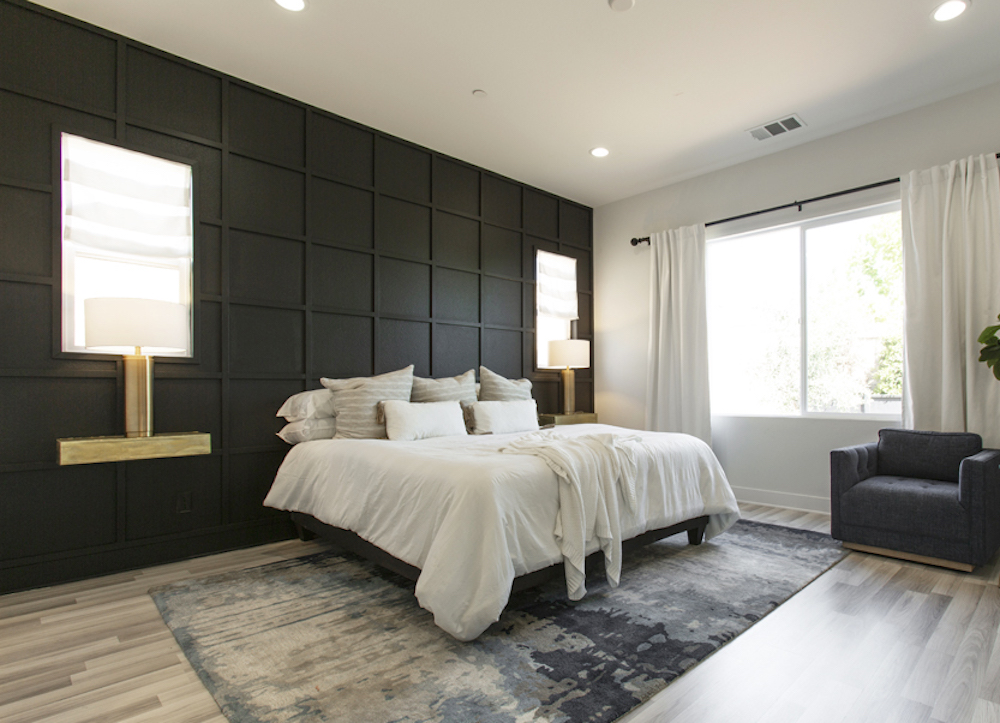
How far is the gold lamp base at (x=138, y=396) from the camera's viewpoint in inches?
115

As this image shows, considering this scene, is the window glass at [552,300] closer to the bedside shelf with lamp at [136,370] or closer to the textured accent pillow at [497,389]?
the textured accent pillow at [497,389]

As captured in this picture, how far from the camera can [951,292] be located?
12.0ft

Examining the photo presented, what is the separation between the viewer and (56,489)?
2.92m

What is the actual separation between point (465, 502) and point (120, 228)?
2622 millimetres

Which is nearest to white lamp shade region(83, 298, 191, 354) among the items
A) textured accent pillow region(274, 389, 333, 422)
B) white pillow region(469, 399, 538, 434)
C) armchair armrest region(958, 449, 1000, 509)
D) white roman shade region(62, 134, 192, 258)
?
white roman shade region(62, 134, 192, 258)

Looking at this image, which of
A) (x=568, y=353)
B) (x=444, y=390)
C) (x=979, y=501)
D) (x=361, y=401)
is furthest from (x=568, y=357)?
(x=979, y=501)

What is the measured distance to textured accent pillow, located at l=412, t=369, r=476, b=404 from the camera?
4.09m

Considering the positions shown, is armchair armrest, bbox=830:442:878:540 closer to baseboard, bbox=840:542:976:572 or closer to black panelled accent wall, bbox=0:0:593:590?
baseboard, bbox=840:542:976:572

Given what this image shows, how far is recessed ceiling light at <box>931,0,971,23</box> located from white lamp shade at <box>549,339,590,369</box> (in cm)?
332

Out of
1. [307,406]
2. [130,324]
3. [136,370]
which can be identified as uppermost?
[130,324]

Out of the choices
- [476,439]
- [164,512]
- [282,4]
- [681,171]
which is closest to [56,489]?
[164,512]

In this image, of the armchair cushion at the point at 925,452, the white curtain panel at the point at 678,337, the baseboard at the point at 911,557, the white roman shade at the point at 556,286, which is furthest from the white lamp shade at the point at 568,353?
the baseboard at the point at 911,557

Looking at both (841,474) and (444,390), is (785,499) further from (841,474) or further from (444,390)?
(444,390)

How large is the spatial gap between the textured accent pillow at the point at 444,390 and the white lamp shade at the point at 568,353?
4.12 ft
